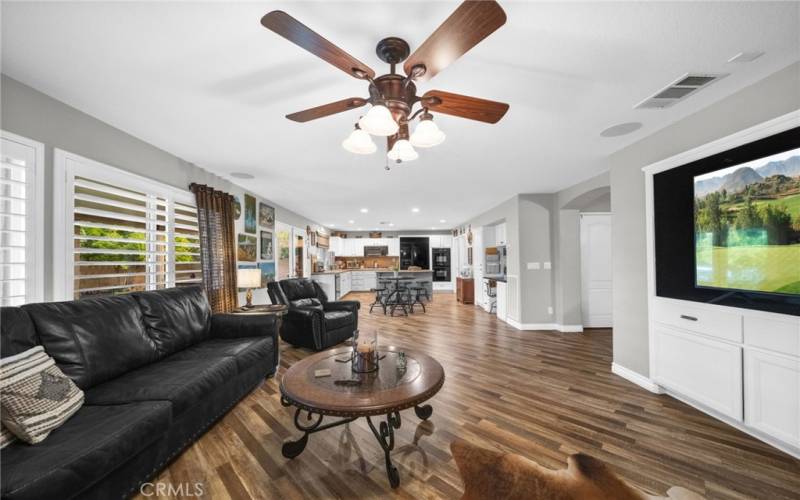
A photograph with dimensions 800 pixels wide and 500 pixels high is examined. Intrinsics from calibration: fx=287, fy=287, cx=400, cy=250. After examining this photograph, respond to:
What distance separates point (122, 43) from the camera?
5.16ft

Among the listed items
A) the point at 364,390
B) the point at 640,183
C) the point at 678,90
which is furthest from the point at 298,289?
the point at 678,90

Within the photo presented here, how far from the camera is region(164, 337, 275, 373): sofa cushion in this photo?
2.45m

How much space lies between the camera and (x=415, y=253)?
36.6ft

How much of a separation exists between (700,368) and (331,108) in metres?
3.38

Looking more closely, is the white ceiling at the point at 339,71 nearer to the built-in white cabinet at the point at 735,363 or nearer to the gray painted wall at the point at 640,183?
the gray painted wall at the point at 640,183

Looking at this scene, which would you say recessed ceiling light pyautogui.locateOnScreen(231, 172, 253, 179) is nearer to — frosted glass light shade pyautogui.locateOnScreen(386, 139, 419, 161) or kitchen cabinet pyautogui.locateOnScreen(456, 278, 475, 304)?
frosted glass light shade pyautogui.locateOnScreen(386, 139, 419, 161)

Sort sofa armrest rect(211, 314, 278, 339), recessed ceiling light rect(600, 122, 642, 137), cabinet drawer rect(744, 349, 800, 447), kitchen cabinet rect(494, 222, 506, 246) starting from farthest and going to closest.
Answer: kitchen cabinet rect(494, 222, 506, 246) < sofa armrest rect(211, 314, 278, 339) < recessed ceiling light rect(600, 122, 642, 137) < cabinet drawer rect(744, 349, 800, 447)

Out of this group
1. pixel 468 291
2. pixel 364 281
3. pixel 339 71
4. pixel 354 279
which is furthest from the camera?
pixel 364 281

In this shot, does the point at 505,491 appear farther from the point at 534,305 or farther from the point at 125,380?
the point at 534,305

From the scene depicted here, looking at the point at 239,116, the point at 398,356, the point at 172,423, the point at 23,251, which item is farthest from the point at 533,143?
the point at 23,251

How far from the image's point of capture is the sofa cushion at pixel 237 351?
2.45 m

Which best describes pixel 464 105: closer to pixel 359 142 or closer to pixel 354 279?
pixel 359 142

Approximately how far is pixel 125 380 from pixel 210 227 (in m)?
2.21

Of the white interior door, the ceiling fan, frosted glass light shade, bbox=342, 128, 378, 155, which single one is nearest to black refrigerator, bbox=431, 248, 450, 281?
the white interior door
